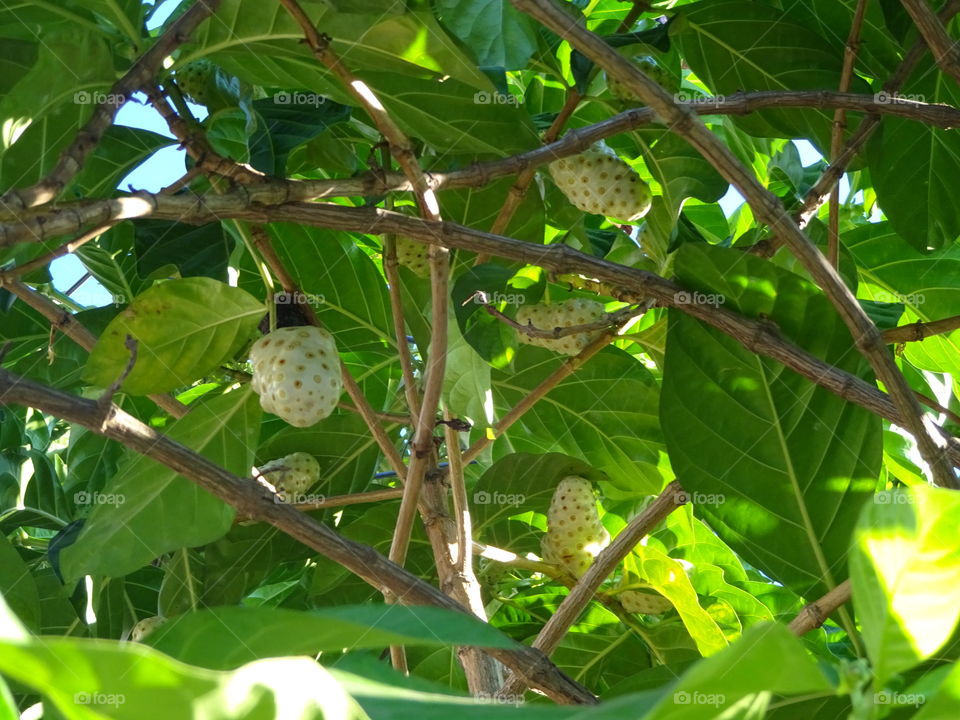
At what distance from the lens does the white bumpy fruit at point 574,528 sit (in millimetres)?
1077

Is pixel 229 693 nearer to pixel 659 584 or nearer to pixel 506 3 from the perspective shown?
pixel 506 3

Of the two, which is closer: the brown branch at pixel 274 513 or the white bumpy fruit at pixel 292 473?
the brown branch at pixel 274 513

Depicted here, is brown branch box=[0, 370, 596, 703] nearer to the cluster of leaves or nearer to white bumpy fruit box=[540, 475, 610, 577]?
the cluster of leaves

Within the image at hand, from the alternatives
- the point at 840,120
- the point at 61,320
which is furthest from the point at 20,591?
the point at 840,120

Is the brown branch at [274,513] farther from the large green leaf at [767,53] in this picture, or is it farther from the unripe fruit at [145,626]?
the large green leaf at [767,53]

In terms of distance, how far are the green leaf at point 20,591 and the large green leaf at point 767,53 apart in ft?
2.74

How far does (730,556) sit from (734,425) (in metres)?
0.68

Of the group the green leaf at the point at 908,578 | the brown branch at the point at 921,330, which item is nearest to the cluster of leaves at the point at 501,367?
the green leaf at the point at 908,578

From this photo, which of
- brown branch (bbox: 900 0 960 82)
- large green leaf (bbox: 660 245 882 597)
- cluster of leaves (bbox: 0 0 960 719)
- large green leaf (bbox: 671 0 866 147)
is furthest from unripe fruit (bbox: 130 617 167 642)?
brown branch (bbox: 900 0 960 82)

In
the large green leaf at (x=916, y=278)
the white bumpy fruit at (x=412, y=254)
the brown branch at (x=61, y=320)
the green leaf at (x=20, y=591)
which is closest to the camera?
the green leaf at (x=20, y=591)

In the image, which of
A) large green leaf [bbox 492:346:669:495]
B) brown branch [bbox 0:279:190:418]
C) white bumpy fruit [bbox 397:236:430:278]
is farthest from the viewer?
large green leaf [bbox 492:346:669:495]

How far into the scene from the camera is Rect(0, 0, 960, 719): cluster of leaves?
0.33 metres

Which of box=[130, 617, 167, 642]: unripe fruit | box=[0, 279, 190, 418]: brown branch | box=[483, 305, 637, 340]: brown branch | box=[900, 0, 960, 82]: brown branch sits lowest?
box=[130, 617, 167, 642]: unripe fruit

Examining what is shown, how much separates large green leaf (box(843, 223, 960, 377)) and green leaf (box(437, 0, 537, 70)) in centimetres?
73
